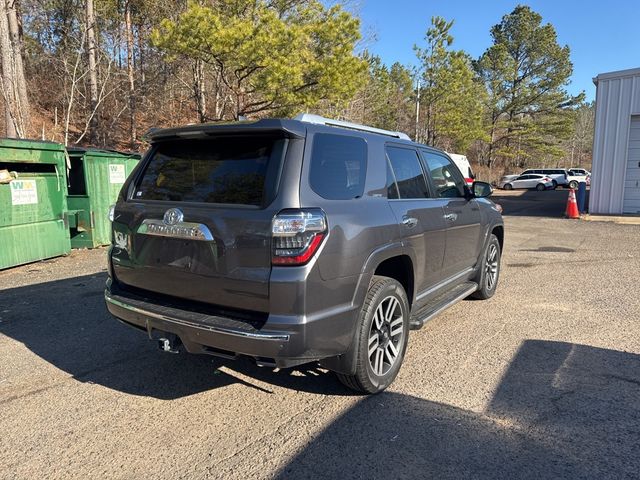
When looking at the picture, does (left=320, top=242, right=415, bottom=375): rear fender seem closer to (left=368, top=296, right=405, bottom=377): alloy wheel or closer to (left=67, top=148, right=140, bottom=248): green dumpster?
A: (left=368, top=296, right=405, bottom=377): alloy wheel

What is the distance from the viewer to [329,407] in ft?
10.8

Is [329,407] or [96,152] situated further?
[96,152]

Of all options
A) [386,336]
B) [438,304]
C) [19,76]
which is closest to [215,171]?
[386,336]

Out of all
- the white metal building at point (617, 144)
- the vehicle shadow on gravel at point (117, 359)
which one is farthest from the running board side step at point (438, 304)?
the white metal building at point (617, 144)

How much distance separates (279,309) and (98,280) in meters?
5.24

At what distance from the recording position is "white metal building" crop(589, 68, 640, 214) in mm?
15172

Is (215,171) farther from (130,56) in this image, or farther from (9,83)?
(130,56)

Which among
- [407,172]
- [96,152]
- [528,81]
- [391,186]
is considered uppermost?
[528,81]

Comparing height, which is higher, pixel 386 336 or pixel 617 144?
pixel 617 144

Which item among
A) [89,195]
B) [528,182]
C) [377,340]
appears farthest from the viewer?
[528,182]

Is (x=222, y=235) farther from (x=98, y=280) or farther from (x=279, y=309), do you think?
(x=98, y=280)

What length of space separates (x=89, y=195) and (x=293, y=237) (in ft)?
26.8

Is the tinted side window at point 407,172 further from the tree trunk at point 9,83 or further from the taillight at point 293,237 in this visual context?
the tree trunk at point 9,83

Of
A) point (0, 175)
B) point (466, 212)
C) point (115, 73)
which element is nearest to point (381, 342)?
point (466, 212)
